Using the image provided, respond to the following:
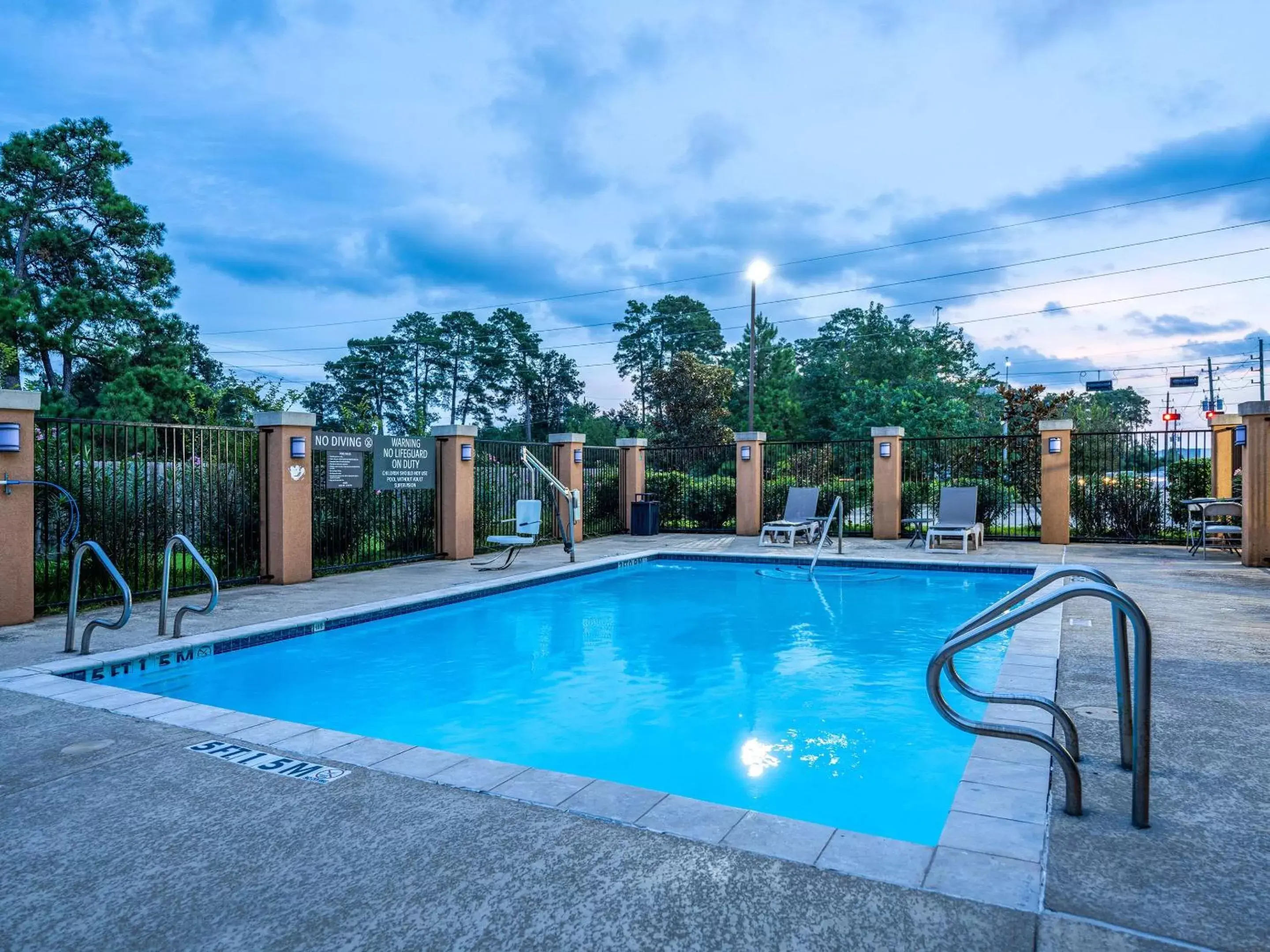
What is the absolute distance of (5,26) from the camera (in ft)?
48.5

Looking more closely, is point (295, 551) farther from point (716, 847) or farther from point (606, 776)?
point (716, 847)

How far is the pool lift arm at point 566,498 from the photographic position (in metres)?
11.0

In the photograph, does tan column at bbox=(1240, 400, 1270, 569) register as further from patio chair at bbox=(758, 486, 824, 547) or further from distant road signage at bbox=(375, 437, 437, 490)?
distant road signage at bbox=(375, 437, 437, 490)

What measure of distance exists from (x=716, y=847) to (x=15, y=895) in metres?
2.09

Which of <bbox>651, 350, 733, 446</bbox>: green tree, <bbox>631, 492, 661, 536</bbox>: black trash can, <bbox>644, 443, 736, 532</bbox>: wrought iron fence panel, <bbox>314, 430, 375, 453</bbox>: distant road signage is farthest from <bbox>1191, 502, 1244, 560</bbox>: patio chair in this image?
<bbox>651, 350, 733, 446</bbox>: green tree

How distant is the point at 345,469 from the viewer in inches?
377

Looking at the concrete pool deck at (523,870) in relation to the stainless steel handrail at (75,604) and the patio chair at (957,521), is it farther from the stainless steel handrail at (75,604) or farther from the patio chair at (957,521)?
the patio chair at (957,521)

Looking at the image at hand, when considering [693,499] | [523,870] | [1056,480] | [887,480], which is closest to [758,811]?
[523,870]

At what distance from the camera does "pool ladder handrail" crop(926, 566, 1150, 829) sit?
2387 mm

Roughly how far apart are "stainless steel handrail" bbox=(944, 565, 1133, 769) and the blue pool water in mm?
857

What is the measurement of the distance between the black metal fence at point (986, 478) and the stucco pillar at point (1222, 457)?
2629mm

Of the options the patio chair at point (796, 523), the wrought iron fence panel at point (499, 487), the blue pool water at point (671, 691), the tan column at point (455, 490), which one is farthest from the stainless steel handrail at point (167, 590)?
the patio chair at point (796, 523)

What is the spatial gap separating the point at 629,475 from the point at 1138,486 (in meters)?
9.10

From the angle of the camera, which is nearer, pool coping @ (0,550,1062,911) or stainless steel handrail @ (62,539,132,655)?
pool coping @ (0,550,1062,911)
